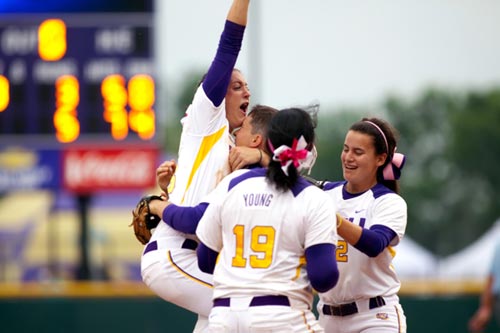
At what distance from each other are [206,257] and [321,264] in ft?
1.76

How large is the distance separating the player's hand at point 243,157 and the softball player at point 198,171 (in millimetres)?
123

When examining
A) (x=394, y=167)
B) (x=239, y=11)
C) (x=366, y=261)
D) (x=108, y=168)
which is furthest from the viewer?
(x=108, y=168)

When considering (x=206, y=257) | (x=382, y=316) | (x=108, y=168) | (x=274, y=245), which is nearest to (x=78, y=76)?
(x=108, y=168)

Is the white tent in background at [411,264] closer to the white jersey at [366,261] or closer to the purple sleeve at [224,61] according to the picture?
the white jersey at [366,261]

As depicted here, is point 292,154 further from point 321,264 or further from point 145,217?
point 145,217

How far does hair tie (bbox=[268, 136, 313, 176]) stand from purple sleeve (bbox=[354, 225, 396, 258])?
2.29 feet

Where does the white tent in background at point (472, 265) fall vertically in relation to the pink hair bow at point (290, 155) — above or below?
below

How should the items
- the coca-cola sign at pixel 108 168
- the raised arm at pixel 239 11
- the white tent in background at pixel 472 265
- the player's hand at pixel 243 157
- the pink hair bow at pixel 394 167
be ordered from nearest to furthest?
the player's hand at pixel 243 157
the raised arm at pixel 239 11
the pink hair bow at pixel 394 167
the coca-cola sign at pixel 108 168
the white tent in background at pixel 472 265

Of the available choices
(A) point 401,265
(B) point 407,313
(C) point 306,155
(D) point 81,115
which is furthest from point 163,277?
(A) point 401,265

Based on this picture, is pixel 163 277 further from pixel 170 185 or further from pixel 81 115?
pixel 81 115

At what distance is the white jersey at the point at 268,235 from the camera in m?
4.93

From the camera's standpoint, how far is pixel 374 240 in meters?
5.63

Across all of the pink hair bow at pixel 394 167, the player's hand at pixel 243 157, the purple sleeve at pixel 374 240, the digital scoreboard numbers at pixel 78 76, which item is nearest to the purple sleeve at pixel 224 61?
the player's hand at pixel 243 157

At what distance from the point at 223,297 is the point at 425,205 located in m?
29.1
